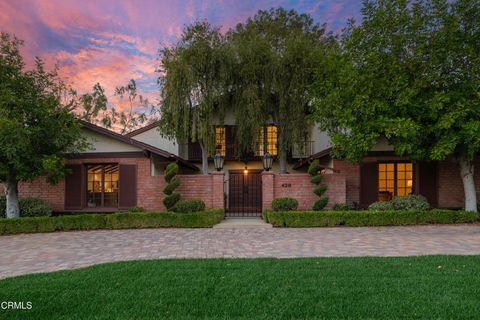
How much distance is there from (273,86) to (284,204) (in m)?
6.15

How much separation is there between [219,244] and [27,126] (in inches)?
311

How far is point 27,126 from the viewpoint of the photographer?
31.3ft

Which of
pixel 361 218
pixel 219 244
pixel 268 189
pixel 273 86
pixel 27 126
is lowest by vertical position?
pixel 219 244

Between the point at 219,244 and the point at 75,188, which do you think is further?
the point at 75,188

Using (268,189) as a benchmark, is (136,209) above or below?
below

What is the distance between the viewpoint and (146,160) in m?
11.8

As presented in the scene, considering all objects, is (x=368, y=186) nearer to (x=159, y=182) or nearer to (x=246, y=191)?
(x=246, y=191)

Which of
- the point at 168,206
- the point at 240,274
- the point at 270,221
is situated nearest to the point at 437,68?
the point at 270,221

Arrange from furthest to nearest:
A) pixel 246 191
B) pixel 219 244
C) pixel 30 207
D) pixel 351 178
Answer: pixel 246 191, pixel 351 178, pixel 30 207, pixel 219 244

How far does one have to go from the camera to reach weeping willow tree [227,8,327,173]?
1361 centimetres

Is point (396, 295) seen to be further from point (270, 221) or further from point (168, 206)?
point (168, 206)

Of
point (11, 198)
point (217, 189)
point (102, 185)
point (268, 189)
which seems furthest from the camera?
point (102, 185)

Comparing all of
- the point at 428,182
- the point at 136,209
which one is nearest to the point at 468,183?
the point at 428,182

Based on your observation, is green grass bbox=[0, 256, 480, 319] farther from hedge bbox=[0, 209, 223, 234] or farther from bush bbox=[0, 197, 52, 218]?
bush bbox=[0, 197, 52, 218]
